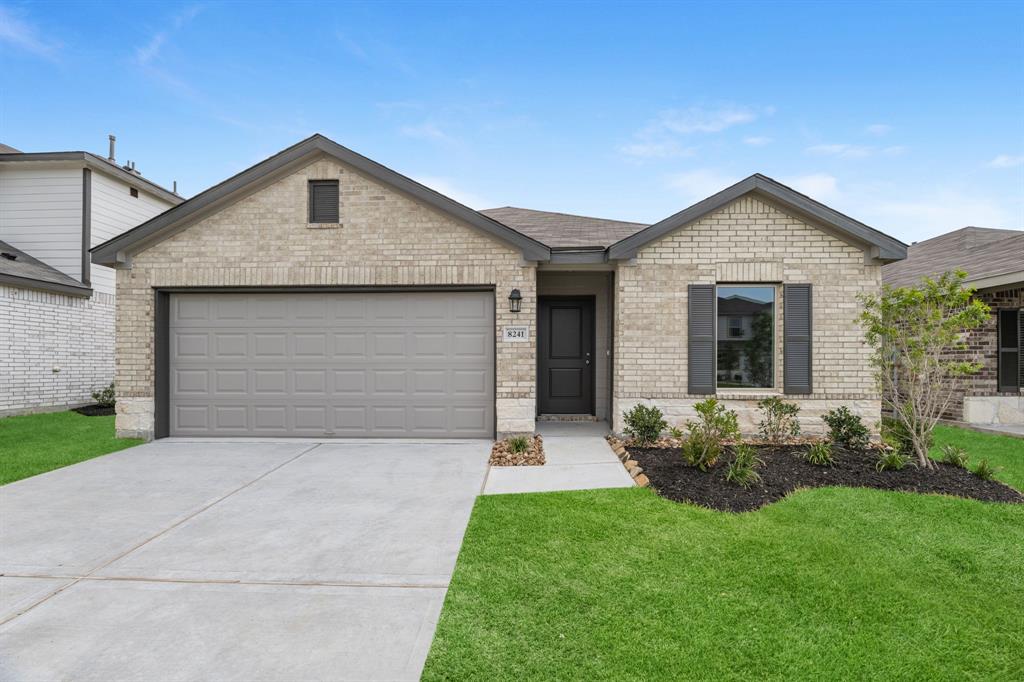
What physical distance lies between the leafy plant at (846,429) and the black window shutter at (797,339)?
1.63ft

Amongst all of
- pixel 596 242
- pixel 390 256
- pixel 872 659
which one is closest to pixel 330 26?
pixel 390 256

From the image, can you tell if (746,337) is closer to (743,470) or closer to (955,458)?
(955,458)

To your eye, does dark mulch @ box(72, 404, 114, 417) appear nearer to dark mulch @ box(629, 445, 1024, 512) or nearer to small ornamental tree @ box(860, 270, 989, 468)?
dark mulch @ box(629, 445, 1024, 512)

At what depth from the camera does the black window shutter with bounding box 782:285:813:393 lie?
25.4ft

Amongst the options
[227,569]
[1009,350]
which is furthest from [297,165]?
[1009,350]

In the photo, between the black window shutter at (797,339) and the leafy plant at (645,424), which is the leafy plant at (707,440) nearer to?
the leafy plant at (645,424)

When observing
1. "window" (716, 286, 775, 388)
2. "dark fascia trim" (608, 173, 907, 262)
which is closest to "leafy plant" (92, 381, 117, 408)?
"dark fascia trim" (608, 173, 907, 262)

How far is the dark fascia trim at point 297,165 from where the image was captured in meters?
7.83

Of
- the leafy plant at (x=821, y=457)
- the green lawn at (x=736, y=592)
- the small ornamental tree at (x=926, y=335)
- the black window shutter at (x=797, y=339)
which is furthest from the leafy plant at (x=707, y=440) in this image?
the small ornamental tree at (x=926, y=335)

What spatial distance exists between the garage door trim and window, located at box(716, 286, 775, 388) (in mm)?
3538

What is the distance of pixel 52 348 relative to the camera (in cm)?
1160

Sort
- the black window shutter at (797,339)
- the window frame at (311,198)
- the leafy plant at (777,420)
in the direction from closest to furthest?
the leafy plant at (777,420), the black window shutter at (797,339), the window frame at (311,198)

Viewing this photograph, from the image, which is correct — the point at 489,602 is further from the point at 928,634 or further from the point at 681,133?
Result: the point at 681,133

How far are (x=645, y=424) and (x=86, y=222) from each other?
14.1m
